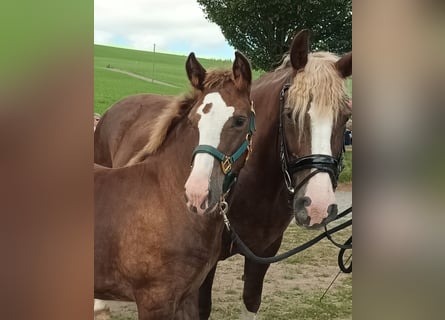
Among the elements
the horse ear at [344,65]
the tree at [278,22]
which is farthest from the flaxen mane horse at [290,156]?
the tree at [278,22]

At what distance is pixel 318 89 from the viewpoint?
1486 millimetres

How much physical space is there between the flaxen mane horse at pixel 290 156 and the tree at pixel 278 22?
124mm

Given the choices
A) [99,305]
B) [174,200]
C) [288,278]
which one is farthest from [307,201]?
[288,278]

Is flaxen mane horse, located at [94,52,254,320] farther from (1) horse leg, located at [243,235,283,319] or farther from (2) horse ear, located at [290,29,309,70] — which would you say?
(1) horse leg, located at [243,235,283,319]

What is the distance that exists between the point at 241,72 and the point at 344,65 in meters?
0.39

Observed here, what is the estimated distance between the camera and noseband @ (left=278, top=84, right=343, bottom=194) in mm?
1409

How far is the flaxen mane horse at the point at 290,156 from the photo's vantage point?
4.66 ft

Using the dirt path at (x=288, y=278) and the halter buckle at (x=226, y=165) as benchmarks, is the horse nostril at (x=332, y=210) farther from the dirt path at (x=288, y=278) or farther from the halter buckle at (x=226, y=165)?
the dirt path at (x=288, y=278)

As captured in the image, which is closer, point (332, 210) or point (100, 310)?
point (332, 210)

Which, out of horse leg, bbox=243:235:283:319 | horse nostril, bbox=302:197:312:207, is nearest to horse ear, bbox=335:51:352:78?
horse nostril, bbox=302:197:312:207

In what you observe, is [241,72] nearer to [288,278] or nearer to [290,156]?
[290,156]

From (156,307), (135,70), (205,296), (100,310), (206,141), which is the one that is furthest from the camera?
(100,310)
